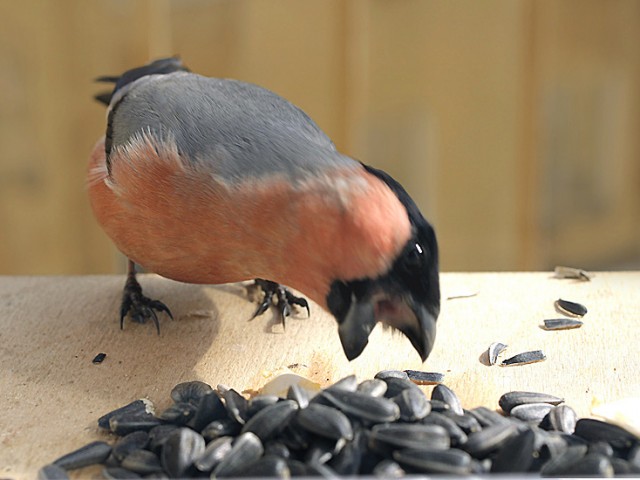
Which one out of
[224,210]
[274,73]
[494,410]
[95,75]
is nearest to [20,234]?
[95,75]

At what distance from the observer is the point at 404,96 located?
13.1ft

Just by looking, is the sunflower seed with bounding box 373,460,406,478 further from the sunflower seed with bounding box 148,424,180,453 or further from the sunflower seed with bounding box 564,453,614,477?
the sunflower seed with bounding box 148,424,180,453

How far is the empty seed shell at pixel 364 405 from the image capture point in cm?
146

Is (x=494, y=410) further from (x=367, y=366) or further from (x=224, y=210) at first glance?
(x=224, y=210)

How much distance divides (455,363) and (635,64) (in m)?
2.91

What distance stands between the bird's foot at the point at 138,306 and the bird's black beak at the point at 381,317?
61 centimetres

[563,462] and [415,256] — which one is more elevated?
[415,256]

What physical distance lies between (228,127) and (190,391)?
507 mm

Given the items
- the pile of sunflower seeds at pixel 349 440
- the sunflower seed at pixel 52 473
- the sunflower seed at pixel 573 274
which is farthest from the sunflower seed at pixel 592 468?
the sunflower seed at pixel 573 274

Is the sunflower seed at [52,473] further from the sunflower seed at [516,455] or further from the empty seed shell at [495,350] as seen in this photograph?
the empty seed shell at [495,350]

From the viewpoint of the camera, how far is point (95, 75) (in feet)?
12.4

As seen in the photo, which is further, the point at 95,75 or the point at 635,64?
the point at 635,64

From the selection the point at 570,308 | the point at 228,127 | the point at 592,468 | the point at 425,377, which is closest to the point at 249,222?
the point at 228,127

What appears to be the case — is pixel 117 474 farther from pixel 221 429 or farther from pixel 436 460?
pixel 436 460
